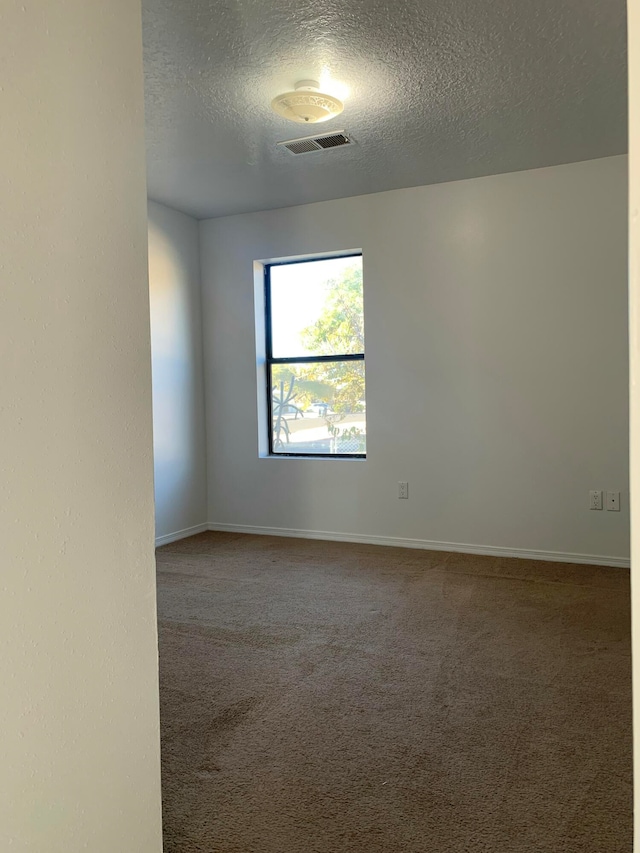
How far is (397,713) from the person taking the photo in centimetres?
202

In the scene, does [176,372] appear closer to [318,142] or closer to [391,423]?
[391,423]

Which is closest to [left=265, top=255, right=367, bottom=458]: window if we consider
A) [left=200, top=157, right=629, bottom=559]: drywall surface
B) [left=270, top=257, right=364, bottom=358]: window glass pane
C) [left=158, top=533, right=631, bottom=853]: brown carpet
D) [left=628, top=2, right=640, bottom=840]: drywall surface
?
[left=270, top=257, right=364, bottom=358]: window glass pane

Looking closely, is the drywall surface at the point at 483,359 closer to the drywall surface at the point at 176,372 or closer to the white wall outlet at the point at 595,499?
the white wall outlet at the point at 595,499

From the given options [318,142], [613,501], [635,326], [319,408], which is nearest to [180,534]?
[319,408]

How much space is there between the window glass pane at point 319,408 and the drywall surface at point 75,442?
11.0ft

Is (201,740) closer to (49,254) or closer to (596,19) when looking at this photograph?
(49,254)

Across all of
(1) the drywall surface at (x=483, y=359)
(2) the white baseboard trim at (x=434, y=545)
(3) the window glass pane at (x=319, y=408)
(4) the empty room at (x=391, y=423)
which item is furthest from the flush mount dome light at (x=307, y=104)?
(2) the white baseboard trim at (x=434, y=545)

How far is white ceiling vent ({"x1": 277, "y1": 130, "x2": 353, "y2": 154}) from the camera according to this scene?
318 cm

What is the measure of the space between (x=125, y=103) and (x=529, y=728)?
201cm

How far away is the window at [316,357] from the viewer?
14.6ft

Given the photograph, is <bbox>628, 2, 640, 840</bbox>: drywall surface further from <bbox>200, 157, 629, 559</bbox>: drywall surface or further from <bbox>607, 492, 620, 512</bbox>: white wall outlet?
<bbox>607, 492, 620, 512</bbox>: white wall outlet

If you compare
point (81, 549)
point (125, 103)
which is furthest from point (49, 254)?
point (81, 549)

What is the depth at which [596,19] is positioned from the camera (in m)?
2.22

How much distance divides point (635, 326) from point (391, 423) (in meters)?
3.89
